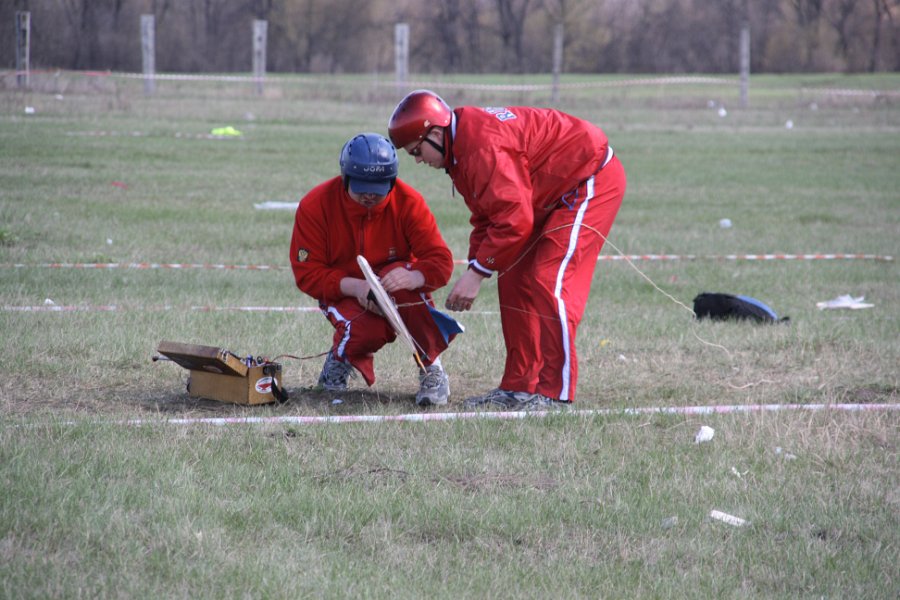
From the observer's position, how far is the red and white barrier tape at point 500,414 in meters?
5.75

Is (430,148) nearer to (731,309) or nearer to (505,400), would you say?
(505,400)

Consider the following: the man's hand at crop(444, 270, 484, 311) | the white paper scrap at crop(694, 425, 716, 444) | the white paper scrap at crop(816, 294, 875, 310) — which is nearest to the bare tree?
the white paper scrap at crop(816, 294, 875, 310)

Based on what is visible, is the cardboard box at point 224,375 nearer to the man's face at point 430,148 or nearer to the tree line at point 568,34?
the man's face at point 430,148

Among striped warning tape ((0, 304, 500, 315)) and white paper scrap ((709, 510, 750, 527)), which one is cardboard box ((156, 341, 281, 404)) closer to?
striped warning tape ((0, 304, 500, 315))

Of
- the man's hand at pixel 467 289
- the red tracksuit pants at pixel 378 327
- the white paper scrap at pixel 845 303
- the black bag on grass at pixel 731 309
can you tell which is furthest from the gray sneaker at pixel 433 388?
the white paper scrap at pixel 845 303

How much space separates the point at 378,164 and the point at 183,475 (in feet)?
6.83

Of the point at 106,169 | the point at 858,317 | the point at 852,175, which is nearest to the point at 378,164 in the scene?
the point at 858,317

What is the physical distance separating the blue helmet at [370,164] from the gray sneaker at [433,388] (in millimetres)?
1080

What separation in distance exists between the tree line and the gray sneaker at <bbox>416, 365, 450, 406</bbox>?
5113 centimetres

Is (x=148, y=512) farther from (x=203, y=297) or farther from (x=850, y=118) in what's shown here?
(x=850, y=118)

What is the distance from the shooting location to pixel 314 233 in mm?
6531

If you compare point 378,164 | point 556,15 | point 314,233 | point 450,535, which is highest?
point 556,15

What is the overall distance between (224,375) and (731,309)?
180 inches

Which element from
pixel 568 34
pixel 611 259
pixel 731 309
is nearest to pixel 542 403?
pixel 731 309
